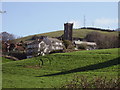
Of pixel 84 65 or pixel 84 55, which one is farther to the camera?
pixel 84 55

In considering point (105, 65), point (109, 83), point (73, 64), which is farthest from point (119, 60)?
point (109, 83)

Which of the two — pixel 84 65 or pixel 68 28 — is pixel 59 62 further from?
pixel 68 28

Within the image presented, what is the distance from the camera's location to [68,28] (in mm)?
103250

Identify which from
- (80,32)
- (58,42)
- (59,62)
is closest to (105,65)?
(59,62)

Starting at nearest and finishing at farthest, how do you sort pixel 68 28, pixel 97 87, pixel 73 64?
pixel 97 87 → pixel 73 64 → pixel 68 28

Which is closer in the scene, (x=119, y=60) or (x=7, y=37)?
(x=119, y=60)

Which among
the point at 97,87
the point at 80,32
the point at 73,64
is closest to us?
the point at 97,87

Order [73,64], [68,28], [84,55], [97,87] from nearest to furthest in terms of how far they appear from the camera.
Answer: [97,87] < [73,64] < [84,55] < [68,28]

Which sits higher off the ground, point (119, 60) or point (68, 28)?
point (68, 28)

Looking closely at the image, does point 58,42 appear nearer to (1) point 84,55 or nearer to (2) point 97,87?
(1) point 84,55

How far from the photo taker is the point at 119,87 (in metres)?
Result: 8.68

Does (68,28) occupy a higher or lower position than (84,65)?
higher

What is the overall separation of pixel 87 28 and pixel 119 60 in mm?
116933

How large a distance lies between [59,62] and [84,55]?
479 cm
